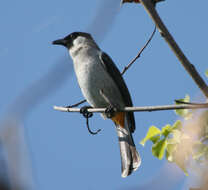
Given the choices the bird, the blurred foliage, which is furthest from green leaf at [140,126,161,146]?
the bird

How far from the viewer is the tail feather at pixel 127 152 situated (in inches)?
168

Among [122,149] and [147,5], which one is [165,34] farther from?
[122,149]

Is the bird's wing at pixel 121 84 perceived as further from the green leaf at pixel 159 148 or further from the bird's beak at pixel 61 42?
the green leaf at pixel 159 148

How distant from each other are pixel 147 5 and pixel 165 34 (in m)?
0.20

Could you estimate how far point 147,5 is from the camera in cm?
193

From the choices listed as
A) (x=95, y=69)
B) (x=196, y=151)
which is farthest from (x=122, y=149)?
(x=196, y=151)

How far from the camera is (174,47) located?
6.55 feet

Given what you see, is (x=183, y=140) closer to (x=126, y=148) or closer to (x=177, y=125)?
(x=177, y=125)

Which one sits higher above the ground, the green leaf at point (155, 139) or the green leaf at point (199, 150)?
the green leaf at point (155, 139)

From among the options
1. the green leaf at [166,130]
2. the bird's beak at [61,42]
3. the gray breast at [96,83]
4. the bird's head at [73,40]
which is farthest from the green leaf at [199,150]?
the bird's beak at [61,42]

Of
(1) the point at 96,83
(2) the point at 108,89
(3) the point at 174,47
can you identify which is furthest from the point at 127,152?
(3) the point at 174,47

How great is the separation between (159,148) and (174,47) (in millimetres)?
1079

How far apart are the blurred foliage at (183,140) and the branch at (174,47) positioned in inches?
14.7

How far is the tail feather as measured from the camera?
427 centimetres
